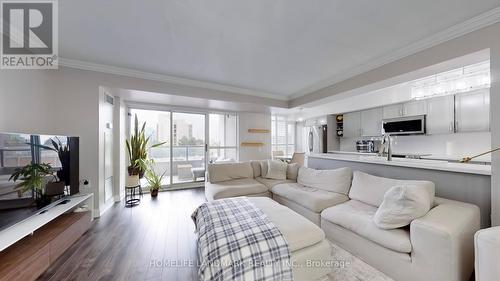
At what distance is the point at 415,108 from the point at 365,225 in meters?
3.88

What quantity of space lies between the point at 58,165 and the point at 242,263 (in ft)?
8.20

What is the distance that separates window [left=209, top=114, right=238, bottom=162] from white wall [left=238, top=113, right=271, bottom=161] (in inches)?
7.8

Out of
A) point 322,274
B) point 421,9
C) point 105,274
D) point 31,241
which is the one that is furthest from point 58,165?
point 421,9

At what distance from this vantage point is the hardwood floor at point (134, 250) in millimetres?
1652

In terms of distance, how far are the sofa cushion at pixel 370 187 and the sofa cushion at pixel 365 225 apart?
0.27ft

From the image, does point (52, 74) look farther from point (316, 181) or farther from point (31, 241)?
point (316, 181)

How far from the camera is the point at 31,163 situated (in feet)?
5.74

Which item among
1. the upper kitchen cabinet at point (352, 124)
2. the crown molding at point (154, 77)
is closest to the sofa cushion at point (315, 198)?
the crown molding at point (154, 77)

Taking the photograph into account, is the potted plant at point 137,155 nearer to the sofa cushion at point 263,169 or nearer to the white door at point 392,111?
the sofa cushion at point 263,169

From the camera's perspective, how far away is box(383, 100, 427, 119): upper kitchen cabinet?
157 inches

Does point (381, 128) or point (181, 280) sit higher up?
point (381, 128)

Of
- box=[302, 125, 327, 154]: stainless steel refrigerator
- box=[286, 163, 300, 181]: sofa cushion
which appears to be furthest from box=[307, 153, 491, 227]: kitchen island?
box=[302, 125, 327, 154]: stainless steel refrigerator

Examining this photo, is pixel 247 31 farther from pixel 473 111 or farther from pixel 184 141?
pixel 473 111

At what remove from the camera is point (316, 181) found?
9.84 ft
